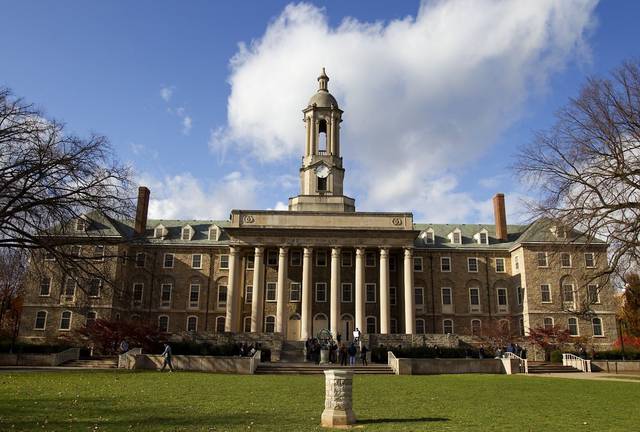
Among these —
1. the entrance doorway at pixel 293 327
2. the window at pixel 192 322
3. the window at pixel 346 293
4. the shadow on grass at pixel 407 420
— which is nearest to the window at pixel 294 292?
the entrance doorway at pixel 293 327

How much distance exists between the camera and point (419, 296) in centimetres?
5719

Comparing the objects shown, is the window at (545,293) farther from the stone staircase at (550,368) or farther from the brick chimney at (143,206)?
the brick chimney at (143,206)

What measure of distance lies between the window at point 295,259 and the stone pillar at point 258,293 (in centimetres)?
483

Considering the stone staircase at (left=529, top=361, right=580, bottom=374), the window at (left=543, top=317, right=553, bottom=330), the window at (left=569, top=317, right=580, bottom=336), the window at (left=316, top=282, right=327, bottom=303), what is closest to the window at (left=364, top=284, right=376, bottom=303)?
the window at (left=316, top=282, right=327, bottom=303)

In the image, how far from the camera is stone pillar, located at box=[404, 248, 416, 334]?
163ft

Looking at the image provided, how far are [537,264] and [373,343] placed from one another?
20126mm

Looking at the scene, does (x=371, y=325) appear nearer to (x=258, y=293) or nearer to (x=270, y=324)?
(x=270, y=324)

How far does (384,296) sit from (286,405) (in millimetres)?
34685

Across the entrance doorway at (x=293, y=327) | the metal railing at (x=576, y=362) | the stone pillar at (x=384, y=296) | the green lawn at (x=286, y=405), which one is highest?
the stone pillar at (x=384, y=296)

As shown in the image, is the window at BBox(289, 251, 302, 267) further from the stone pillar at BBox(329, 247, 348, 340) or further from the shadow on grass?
the shadow on grass

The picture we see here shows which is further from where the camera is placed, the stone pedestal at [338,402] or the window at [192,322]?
the window at [192,322]

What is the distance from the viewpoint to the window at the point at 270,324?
54.2 meters

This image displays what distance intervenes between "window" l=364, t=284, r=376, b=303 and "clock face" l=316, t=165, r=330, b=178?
1241 centimetres

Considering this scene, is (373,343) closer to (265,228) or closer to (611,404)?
(265,228)
